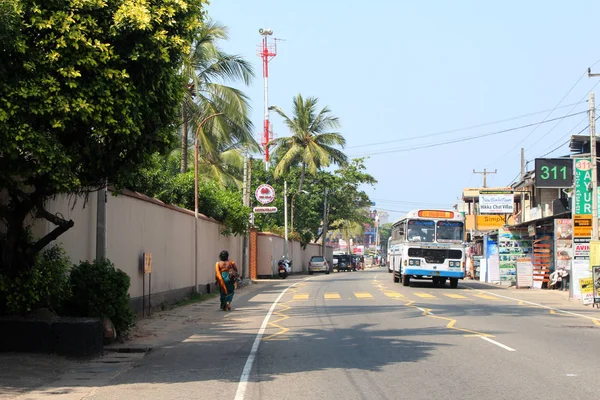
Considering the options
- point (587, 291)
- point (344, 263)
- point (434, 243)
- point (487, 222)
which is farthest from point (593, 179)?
point (344, 263)

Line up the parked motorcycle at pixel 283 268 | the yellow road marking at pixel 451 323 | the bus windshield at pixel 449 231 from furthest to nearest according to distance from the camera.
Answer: the parked motorcycle at pixel 283 268, the bus windshield at pixel 449 231, the yellow road marking at pixel 451 323

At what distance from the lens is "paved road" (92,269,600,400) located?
851 centimetres

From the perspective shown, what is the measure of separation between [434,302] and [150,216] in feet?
32.1

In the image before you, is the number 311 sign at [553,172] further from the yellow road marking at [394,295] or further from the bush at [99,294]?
the bush at [99,294]

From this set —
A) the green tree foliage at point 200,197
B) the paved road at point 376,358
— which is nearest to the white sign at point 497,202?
the green tree foliage at point 200,197

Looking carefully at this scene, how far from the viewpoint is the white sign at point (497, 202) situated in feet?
145

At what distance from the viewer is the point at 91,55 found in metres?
9.22

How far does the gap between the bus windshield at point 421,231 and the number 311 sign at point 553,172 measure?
→ 565cm

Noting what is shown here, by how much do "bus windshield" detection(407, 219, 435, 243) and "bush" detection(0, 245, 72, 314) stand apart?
70.7ft

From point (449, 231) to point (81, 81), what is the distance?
79.2 ft

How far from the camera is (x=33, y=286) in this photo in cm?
1087

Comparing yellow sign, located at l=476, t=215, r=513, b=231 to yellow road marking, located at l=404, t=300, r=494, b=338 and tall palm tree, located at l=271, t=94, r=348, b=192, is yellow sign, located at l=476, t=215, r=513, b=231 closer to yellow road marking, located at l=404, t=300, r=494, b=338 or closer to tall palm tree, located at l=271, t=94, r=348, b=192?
tall palm tree, located at l=271, t=94, r=348, b=192

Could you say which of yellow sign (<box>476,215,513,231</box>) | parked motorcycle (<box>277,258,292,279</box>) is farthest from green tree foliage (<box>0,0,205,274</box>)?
yellow sign (<box>476,215,513,231</box>)

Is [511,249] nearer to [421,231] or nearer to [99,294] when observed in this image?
[421,231]
